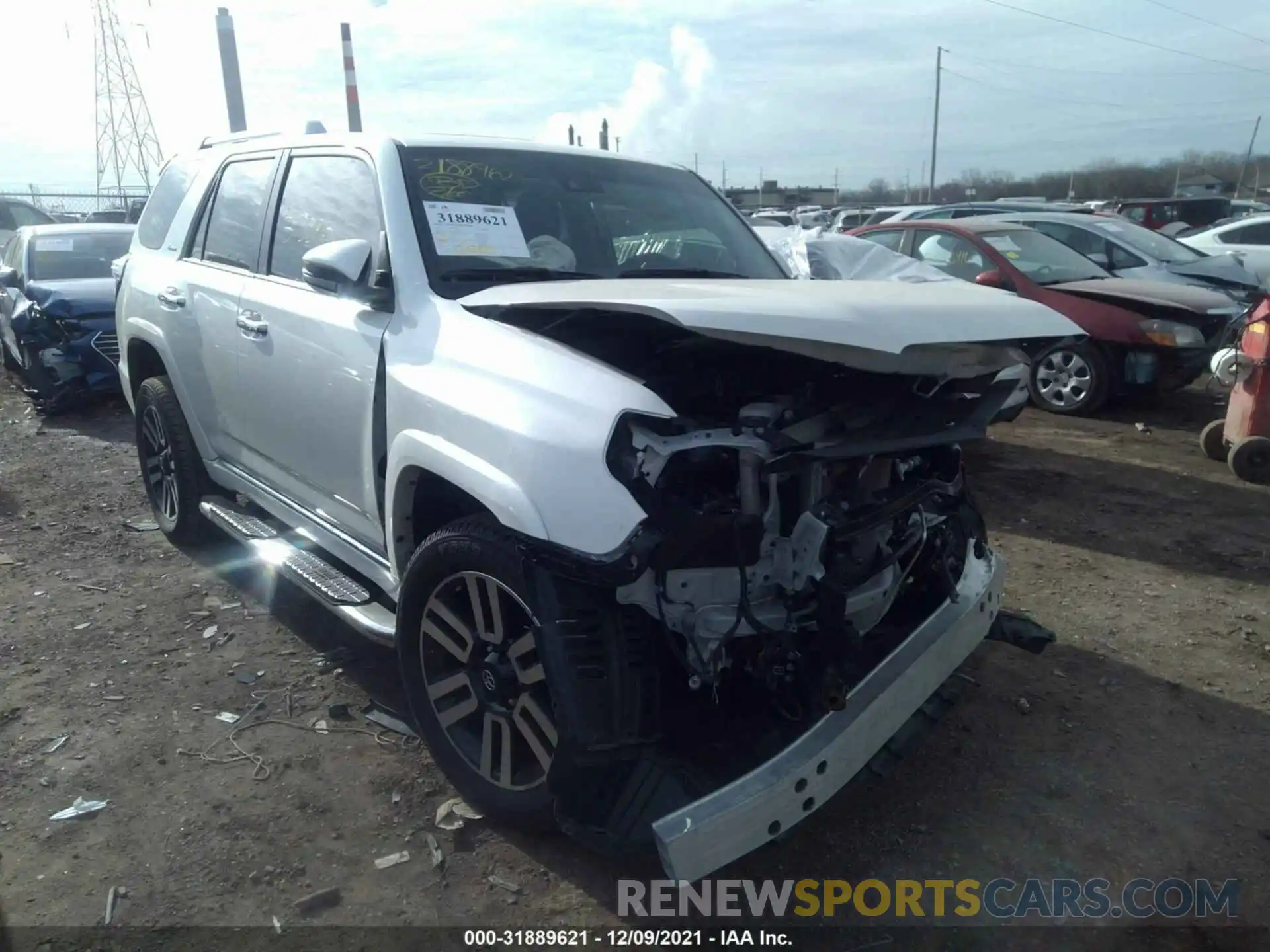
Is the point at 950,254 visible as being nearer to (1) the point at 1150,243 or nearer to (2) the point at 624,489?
(1) the point at 1150,243

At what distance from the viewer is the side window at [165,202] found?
5.02m

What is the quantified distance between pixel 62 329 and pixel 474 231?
6929 mm

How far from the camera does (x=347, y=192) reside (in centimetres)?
354

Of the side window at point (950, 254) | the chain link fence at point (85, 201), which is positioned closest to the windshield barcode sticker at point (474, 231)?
the side window at point (950, 254)

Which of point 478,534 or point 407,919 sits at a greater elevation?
point 478,534

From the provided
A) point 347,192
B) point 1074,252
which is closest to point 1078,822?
point 347,192

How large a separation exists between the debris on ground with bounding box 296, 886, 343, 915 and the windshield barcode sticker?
6.42ft

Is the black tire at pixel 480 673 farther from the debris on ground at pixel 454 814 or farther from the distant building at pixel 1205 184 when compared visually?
the distant building at pixel 1205 184

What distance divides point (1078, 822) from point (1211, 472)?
4622mm

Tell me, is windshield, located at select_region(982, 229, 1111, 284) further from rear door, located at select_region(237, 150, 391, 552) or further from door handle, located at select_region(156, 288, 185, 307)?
door handle, located at select_region(156, 288, 185, 307)

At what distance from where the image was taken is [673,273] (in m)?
3.56

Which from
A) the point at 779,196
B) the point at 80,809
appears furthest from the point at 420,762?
the point at 779,196

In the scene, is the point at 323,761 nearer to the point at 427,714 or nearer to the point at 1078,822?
the point at 427,714

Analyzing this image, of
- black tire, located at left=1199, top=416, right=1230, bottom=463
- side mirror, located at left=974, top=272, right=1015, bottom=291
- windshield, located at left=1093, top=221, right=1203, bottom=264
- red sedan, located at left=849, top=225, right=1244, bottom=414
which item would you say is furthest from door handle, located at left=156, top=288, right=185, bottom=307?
windshield, located at left=1093, top=221, right=1203, bottom=264
